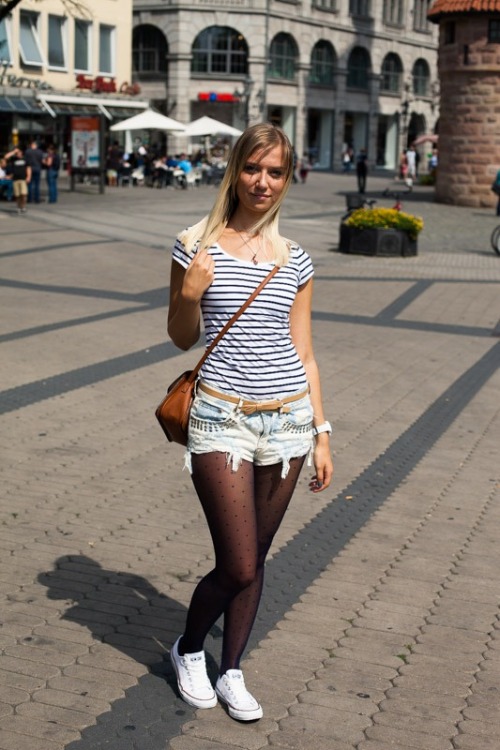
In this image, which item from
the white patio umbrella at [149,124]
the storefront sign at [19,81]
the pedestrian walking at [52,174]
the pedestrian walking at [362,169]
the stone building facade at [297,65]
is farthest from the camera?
the stone building facade at [297,65]

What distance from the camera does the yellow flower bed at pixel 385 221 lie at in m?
21.7

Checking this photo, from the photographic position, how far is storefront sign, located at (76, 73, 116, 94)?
159 ft

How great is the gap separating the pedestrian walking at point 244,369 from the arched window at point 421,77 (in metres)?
76.7

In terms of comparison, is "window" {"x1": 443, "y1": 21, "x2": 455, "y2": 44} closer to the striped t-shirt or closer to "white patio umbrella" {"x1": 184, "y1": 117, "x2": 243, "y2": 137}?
"white patio umbrella" {"x1": 184, "y1": 117, "x2": 243, "y2": 137}

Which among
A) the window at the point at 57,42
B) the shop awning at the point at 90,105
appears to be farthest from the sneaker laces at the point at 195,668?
the window at the point at 57,42

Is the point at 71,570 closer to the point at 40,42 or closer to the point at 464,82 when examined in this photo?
the point at 464,82

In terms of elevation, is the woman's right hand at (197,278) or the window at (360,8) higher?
the window at (360,8)

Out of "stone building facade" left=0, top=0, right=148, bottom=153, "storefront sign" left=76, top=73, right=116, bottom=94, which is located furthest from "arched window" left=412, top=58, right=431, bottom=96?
"storefront sign" left=76, top=73, right=116, bottom=94

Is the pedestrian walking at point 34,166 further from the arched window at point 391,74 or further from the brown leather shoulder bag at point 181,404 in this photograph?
the arched window at point 391,74

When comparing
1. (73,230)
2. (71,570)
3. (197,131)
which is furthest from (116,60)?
(71,570)

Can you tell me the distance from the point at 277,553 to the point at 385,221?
16320mm

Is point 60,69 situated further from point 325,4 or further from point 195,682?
point 195,682

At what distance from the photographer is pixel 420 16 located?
7750 centimetres

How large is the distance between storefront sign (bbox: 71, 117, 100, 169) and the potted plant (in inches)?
612
